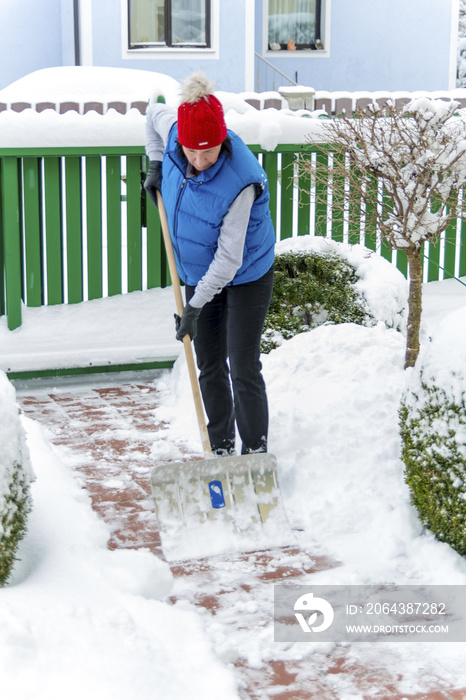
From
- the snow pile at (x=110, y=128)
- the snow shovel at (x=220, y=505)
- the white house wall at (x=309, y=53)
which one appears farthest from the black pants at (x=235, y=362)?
the white house wall at (x=309, y=53)

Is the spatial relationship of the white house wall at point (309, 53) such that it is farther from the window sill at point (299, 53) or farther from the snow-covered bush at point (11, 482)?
the snow-covered bush at point (11, 482)

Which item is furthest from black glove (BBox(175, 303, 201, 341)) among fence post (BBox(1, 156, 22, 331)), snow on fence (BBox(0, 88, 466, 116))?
snow on fence (BBox(0, 88, 466, 116))

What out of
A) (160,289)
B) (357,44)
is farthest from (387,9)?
(160,289)

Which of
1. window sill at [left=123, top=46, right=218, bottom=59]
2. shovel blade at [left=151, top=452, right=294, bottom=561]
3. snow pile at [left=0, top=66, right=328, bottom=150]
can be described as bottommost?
shovel blade at [left=151, top=452, right=294, bottom=561]

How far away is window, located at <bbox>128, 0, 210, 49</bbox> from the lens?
14.8 meters

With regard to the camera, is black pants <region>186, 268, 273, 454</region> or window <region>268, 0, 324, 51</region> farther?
window <region>268, 0, 324, 51</region>

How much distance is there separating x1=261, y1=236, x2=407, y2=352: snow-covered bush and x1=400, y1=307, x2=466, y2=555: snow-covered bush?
193 centimetres

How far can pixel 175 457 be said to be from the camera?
4527mm

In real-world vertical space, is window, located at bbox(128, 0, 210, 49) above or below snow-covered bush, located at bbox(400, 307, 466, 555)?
above

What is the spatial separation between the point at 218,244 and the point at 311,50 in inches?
571

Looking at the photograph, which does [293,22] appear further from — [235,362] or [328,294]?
[235,362]

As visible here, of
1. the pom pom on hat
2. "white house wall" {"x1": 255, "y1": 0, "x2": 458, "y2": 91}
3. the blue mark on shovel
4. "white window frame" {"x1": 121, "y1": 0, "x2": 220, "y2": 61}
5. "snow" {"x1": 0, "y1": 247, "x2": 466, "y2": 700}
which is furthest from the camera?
"white house wall" {"x1": 255, "y1": 0, "x2": 458, "y2": 91}

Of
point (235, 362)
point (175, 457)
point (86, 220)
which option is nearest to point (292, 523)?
point (235, 362)

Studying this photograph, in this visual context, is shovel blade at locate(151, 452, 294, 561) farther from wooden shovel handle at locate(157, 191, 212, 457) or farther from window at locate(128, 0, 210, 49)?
window at locate(128, 0, 210, 49)
